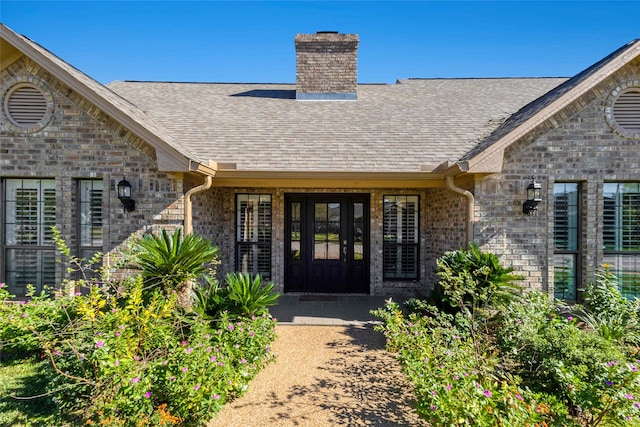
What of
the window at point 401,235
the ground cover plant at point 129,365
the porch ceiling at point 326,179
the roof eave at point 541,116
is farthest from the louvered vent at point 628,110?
the ground cover plant at point 129,365

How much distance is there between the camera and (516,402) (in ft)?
9.72

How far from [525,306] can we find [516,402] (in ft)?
7.15

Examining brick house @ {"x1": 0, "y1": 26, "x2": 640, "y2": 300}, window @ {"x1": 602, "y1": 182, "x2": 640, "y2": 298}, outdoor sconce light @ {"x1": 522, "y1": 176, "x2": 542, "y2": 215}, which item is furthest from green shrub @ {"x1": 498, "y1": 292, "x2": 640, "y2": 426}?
window @ {"x1": 602, "y1": 182, "x2": 640, "y2": 298}

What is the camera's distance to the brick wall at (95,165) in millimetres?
5891

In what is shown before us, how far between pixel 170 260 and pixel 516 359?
5034 mm

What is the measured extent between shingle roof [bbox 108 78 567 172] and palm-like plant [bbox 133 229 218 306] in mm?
1815

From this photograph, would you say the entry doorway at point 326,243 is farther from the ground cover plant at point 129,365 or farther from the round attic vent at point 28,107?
the round attic vent at point 28,107

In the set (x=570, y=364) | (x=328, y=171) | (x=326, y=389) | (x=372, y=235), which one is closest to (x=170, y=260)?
(x=326, y=389)

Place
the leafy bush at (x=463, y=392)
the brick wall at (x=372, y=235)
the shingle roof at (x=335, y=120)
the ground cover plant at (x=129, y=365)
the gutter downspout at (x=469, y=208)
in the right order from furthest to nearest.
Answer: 1. the brick wall at (x=372, y=235)
2. the shingle roof at (x=335, y=120)
3. the gutter downspout at (x=469, y=208)
4. the ground cover plant at (x=129, y=365)
5. the leafy bush at (x=463, y=392)

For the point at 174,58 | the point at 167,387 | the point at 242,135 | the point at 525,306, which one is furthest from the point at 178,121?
the point at 525,306

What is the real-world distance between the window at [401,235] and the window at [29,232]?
7.06 metres

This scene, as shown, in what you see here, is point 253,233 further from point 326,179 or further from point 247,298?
point 247,298

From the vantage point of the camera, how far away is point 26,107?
19.4ft

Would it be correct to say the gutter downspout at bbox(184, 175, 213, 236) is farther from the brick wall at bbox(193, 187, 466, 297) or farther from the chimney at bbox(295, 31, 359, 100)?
the chimney at bbox(295, 31, 359, 100)
